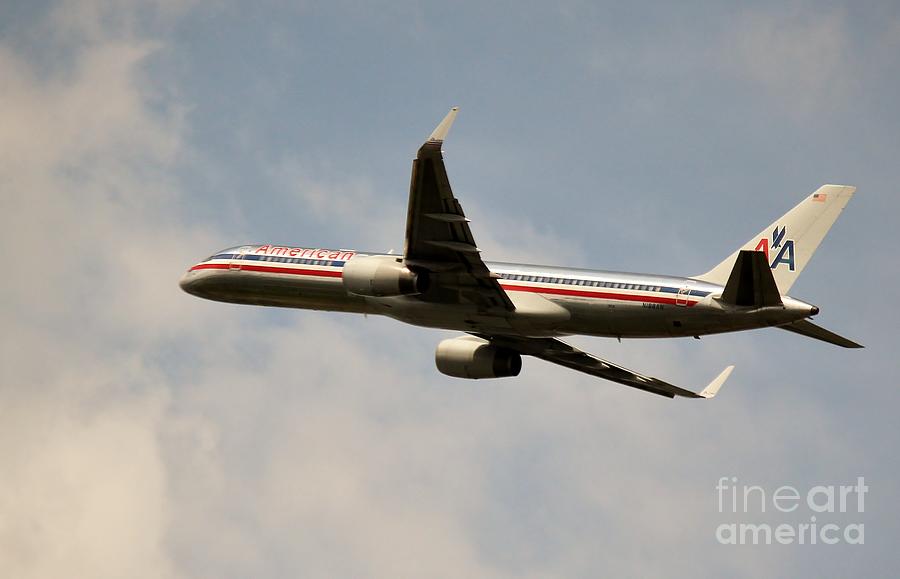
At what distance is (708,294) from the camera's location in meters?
48.9

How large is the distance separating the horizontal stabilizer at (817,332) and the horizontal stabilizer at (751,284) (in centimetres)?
194

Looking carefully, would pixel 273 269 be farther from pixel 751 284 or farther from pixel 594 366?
pixel 751 284

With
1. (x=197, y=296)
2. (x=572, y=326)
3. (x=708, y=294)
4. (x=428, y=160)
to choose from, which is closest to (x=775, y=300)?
(x=708, y=294)

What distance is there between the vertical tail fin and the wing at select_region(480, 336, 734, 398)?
948 centimetres

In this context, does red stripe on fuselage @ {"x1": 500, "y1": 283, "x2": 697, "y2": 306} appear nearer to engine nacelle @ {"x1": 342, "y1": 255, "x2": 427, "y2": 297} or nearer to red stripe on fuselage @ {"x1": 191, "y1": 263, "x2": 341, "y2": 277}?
engine nacelle @ {"x1": 342, "y1": 255, "x2": 427, "y2": 297}

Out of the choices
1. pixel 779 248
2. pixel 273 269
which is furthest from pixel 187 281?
pixel 779 248

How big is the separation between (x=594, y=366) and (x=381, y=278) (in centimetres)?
1300

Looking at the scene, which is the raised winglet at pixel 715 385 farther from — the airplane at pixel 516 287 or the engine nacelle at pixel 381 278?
the engine nacelle at pixel 381 278

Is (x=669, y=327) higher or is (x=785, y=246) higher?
(x=785, y=246)

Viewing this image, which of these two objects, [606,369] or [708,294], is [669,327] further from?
[606,369]

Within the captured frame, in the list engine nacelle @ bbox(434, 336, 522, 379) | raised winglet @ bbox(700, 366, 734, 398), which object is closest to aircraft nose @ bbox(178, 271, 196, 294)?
engine nacelle @ bbox(434, 336, 522, 379)

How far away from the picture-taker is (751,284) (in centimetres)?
4666

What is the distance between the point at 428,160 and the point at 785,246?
13.8m

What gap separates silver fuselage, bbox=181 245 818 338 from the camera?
49.0 meters
